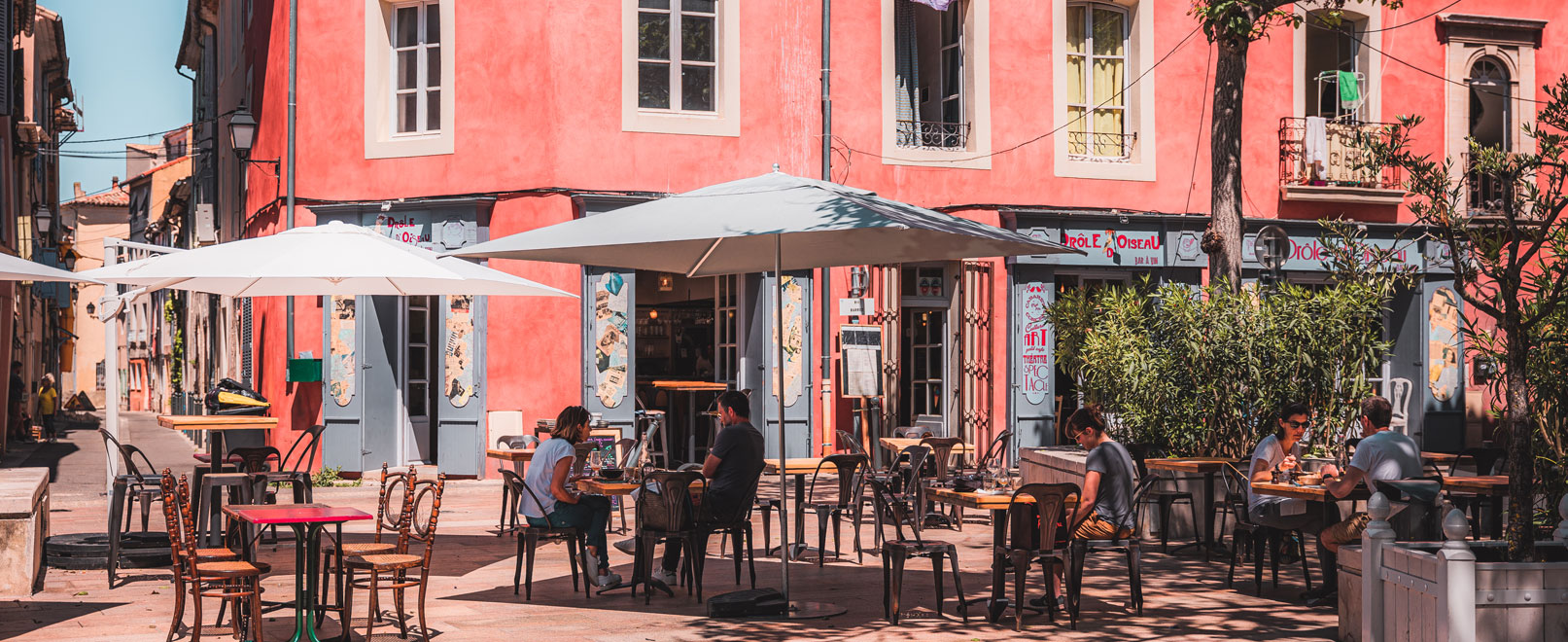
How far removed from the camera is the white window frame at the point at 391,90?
17.7m

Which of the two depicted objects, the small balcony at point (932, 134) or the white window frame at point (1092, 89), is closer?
the small balcony at point (932, 134)

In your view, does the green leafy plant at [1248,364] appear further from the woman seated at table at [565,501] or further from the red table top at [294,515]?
the red table top at [294,515]

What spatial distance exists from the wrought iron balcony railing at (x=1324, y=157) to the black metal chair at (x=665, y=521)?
42.5ft

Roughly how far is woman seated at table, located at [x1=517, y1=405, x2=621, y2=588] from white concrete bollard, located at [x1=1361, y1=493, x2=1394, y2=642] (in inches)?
176

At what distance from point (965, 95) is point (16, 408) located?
62.6 ft

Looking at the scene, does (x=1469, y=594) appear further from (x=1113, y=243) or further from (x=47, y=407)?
(x=47, y=407)

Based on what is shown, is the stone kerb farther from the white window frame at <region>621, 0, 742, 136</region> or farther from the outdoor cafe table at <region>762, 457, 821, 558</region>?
the white window frame at <region>621, 0, 742, 136</region>

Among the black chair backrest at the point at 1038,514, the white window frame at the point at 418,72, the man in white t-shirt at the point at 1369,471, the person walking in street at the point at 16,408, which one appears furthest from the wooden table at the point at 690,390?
the person walking in street at the point at 16,408

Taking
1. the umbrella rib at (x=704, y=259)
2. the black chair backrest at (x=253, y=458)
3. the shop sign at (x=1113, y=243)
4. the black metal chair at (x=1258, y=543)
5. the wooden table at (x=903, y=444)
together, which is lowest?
the black metal chair at (x=1258, y=543)

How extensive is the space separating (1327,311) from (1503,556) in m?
5.36

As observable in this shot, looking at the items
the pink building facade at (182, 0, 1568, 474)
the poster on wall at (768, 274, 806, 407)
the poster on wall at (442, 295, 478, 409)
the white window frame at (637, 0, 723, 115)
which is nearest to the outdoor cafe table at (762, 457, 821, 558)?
the pink building facade at (182, 0, 1568, 474)

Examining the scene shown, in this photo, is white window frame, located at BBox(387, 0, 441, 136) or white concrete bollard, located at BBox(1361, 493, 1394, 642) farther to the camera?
white window frame, located at BBox(387, 0, 441, 136)

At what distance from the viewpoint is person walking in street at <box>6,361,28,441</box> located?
90.0 feet

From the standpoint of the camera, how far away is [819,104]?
717 inches
